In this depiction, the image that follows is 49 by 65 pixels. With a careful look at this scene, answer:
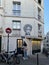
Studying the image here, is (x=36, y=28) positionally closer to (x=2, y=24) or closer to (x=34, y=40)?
(x=34, y=40)

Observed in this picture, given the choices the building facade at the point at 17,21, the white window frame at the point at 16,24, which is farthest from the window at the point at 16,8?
the white window frame at the point at 16,24

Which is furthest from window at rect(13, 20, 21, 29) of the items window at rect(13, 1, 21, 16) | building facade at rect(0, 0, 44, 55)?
window at rect(13, 1, 21, 16)

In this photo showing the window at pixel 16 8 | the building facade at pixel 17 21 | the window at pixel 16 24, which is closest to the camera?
the building facade at pixel 17 21

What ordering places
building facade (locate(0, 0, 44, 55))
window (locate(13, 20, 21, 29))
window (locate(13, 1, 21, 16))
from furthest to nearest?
window (locate(13, 1, 21, 16)) → window (locate(13, 20, 21, 29)) → building facade (locate(0, 0, 44, 55))

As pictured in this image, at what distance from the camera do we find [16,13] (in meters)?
38.4

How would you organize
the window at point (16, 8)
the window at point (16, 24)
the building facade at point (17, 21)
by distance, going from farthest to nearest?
the window at point (16, 8) < the window at point (16, 24) < the building facade at point (17, 21)

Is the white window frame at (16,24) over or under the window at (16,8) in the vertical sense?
under

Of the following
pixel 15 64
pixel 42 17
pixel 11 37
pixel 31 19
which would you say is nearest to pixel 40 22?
pixel 42 17

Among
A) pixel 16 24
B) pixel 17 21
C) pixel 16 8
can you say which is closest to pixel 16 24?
pixel 16 24

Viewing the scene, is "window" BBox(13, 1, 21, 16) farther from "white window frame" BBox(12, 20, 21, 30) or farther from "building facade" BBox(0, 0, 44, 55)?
"white window frame" BBox(12, 20, 21, 30)

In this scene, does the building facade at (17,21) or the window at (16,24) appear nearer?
the building facade at (17,21)

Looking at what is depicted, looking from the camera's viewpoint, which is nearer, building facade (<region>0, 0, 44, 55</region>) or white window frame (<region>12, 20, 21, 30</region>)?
building facade (<region>0, 0, 44, 55</region>)

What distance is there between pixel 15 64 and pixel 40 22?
22937 millimetres

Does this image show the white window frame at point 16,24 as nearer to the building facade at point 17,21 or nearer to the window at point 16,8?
the building facade at point 17,21
